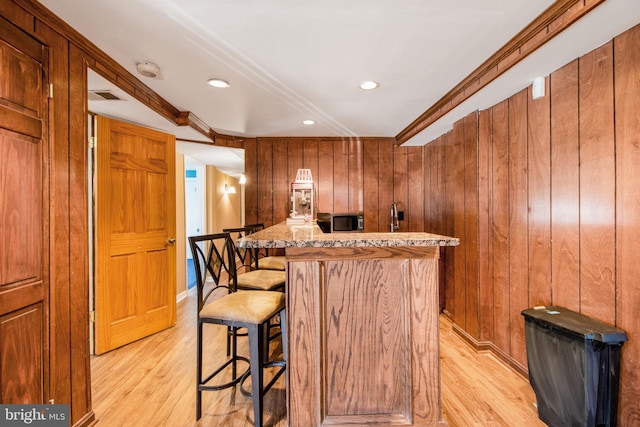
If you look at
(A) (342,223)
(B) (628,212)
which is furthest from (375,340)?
(A) (342,223)

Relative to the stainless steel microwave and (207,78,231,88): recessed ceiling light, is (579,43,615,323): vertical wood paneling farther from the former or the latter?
(207,78,231,88): recessed ceiling light

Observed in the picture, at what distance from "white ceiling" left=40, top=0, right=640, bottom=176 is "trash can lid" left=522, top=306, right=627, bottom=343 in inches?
59.4

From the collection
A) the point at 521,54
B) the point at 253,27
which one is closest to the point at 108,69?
the point at 253,27

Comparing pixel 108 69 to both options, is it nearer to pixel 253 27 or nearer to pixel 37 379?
pixel 253 27

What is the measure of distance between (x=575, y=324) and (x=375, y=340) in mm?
1091

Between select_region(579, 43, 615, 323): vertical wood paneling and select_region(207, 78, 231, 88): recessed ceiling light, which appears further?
select_region(207, 78, 231, 88): recessed ceiling light

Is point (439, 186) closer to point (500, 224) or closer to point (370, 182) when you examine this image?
point (370, 182)

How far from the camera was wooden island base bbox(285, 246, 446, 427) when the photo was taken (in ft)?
4.97

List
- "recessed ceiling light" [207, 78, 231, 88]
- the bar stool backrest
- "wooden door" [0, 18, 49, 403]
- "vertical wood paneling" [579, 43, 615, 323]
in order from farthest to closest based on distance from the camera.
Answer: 1. "recessed ceiling light" [207, 78, 231, 88]
2. the bar stool backrest
3. "vertical wood paneling" [579, 43, 615, 323]
4. "wooden door" [0, 18, 49, 403]

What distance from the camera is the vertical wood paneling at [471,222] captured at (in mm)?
2631

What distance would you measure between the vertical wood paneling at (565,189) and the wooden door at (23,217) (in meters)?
2.93

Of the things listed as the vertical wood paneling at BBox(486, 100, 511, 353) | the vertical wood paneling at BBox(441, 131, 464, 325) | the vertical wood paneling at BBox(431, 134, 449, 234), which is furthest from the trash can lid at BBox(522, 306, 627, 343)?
the vertical wood paneling at BBox(431, 134, 449, 234)

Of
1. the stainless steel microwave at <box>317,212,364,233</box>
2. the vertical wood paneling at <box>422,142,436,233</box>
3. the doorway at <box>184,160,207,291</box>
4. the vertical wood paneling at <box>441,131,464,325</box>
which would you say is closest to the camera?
the vertical wood paneling at <box>441,131,464,325</box>

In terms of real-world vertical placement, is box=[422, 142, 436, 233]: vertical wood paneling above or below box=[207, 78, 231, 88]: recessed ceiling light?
below
